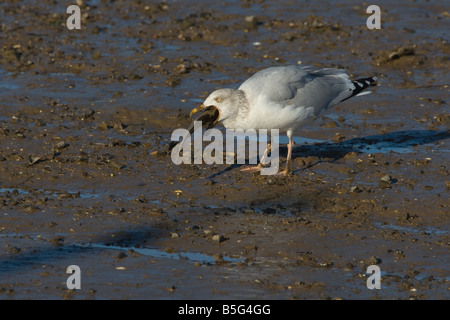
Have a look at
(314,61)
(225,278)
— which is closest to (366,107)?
(314,61)

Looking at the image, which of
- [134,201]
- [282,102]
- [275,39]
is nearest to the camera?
[134,201]

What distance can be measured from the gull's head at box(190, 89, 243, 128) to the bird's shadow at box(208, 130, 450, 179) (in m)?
0.71

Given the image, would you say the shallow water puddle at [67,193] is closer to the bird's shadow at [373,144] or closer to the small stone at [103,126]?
the bird's shadow at [373,144]

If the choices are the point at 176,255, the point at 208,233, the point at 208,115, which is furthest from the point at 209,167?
the point at 176,255

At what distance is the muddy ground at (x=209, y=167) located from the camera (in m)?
6.30

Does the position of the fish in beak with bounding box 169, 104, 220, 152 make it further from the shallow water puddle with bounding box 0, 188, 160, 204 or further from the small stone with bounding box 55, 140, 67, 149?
the small stone with bounding box 55, 140, 67, 149

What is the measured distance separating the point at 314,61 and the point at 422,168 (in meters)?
4.01

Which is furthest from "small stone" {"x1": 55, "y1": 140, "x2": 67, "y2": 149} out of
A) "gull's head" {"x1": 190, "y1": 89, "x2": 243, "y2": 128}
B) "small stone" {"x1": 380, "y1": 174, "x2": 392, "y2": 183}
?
"small stone" {"x1": 380, "y1": 174, "x2": 392, "y2": 183}

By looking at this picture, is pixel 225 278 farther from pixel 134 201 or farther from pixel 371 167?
pixel 371 167

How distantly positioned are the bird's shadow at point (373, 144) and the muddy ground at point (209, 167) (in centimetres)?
3

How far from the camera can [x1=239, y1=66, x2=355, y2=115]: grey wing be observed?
8.30 m

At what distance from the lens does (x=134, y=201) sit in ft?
25.4

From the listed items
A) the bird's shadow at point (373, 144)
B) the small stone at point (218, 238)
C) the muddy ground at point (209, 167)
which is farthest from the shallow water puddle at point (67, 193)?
the bird's shadow at point (373, 144)
